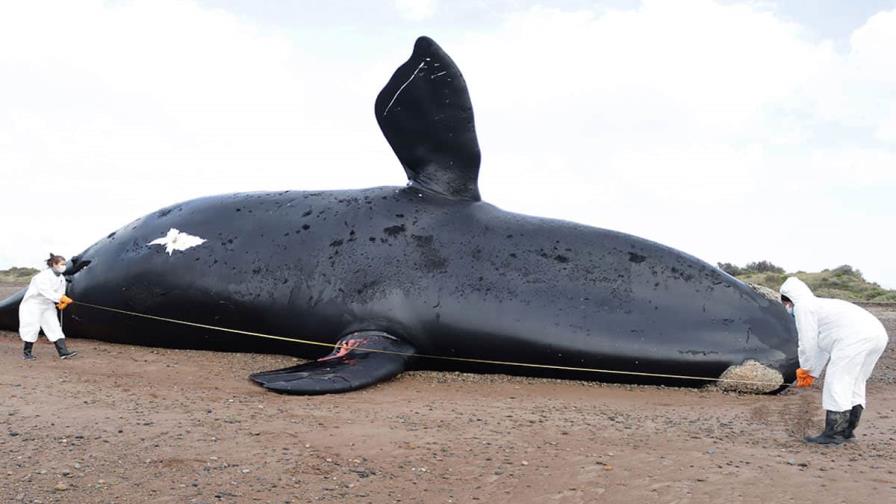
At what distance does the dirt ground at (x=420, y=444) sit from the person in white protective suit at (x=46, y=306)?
1729 millimetres

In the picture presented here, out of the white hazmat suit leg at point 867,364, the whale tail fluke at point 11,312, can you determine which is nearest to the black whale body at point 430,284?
the white hazmat suit leg at point 867,364

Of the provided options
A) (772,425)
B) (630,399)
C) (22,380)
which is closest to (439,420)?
(630,399)

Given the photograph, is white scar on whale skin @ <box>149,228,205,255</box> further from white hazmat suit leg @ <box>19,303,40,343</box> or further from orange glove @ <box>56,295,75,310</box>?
white hazmat suit leg @ <box>19,303,40,343</box>

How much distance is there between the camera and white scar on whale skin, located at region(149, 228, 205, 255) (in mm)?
10562

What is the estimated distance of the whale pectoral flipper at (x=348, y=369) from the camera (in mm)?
7680

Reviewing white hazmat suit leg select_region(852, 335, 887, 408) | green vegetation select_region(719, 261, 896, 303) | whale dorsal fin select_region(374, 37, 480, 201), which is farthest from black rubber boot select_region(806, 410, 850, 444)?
green vegetation select_region(719, 261, 896, 303)

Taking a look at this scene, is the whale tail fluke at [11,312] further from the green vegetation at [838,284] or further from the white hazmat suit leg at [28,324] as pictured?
the green vegetation at [838,284]

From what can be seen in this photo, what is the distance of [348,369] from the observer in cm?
823

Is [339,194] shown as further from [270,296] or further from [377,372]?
[377,372]

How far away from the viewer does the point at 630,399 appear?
8.02 meters

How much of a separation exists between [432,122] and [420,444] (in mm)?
4897

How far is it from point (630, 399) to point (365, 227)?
12.5ft

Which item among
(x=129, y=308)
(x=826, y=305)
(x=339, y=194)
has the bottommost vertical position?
(x=129, y=308)

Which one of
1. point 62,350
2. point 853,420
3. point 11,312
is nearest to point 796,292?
point 853,420
